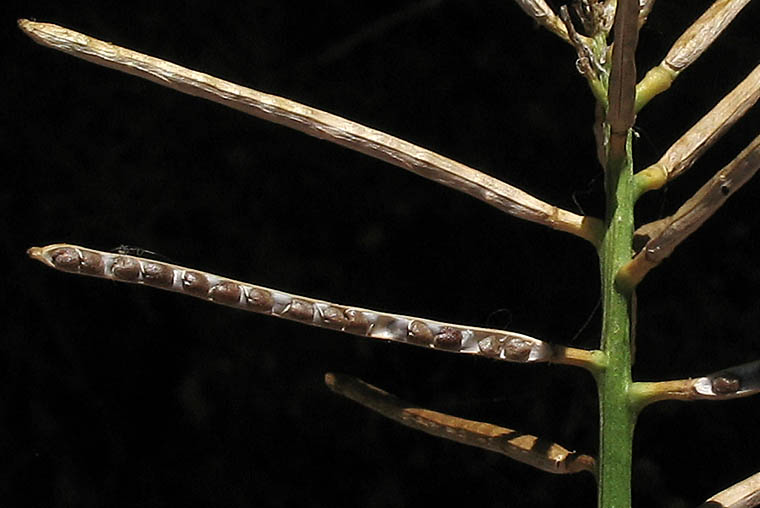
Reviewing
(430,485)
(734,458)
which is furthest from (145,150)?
(734,458)

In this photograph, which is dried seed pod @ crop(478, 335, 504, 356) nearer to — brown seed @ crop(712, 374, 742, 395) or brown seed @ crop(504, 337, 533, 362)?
brown seed @ crop(504, 337, 533, 362)

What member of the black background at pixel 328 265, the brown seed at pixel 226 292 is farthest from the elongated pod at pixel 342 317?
the black background at pixel 328 265

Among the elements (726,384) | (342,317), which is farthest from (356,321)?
(726,384)

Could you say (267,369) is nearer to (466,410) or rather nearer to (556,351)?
(466,410)

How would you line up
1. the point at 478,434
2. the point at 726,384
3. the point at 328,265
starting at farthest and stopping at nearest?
the point at 328,265
the point at 478,434
the point at 726,384

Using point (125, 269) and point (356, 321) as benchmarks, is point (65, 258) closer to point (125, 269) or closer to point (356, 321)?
point (125, 269)

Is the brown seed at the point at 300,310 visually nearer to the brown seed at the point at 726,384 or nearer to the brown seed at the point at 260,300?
the brown seed at the point at 260,300
